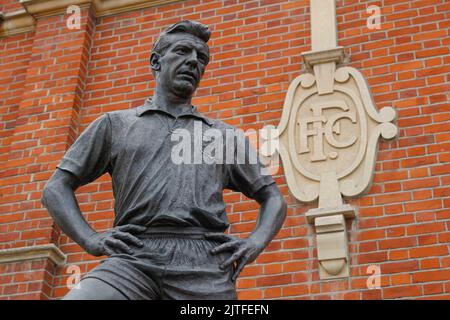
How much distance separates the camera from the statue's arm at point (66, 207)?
285cm

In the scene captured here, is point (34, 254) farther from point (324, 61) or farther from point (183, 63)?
point (183, 63)

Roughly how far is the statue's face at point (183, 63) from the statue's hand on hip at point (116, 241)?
0.62m

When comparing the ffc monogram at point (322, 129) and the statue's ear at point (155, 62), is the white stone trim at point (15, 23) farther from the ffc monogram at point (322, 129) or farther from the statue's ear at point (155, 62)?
the statue's ear at point (155, 62)

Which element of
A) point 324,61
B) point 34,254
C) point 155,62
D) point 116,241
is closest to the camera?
point 116,241

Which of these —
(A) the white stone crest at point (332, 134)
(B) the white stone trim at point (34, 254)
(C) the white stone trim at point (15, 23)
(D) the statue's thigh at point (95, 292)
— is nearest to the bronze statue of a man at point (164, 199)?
(D) the statue's thigh at point (95, 292)

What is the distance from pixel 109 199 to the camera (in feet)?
20.2

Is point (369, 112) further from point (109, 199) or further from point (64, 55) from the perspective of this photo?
point (64, 55)

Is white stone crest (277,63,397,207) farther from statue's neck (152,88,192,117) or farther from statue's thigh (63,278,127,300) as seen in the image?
statue's thigh (63,278,127,300)

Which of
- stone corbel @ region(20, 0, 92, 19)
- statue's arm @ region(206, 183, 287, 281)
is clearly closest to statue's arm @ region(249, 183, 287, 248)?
statue's arm @ region(206, 183, 287, 281)

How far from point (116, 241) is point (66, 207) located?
10.6 inches

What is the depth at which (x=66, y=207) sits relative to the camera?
292 cm

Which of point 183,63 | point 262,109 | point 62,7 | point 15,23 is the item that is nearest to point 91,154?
point 183,63

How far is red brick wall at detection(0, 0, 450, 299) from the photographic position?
17.4ft

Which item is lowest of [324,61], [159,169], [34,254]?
[159,169]
